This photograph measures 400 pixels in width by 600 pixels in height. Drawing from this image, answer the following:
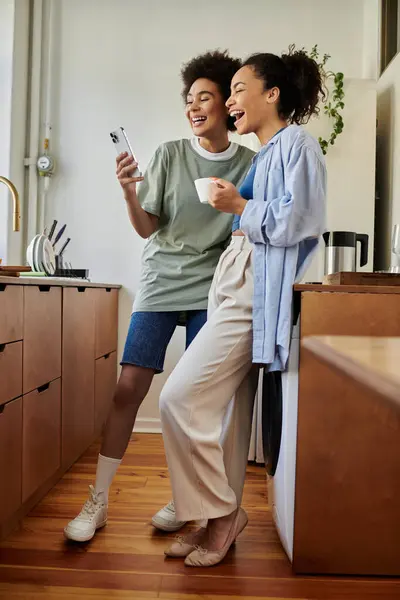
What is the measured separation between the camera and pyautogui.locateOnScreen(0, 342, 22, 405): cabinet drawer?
1.70 metres

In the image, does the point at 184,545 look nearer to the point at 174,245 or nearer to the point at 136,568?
the point at 136,568

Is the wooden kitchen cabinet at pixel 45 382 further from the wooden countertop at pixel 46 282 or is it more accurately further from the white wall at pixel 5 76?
the white wall at pixel 5 76

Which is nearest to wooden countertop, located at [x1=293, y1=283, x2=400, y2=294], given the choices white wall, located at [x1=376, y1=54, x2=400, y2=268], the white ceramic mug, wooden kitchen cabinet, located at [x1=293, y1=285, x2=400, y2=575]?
wooden kitchen cabinet, located at [x1=293, y1=285, x2=400, y2=575]

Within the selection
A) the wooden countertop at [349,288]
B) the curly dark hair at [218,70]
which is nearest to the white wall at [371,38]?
the curly dark hair at [218,70]

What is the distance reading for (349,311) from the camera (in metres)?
1.56

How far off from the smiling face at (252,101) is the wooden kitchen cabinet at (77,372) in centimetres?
103

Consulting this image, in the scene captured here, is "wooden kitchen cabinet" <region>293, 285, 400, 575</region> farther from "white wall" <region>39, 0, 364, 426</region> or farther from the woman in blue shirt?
"white wall" <region>39, 0, 364, 426</region>

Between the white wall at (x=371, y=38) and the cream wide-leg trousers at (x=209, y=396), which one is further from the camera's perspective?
the white wall at (x=371, y=38)

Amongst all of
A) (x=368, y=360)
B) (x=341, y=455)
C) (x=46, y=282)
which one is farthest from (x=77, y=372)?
(x=368, y=360)

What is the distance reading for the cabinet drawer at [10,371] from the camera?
5.58 feet

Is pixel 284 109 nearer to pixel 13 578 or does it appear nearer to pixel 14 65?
pixel 13 578

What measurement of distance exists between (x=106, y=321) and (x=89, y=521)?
1.42 metres

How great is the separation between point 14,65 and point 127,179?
5.79 feet

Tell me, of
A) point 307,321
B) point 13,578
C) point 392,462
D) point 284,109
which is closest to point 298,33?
point 284,109
